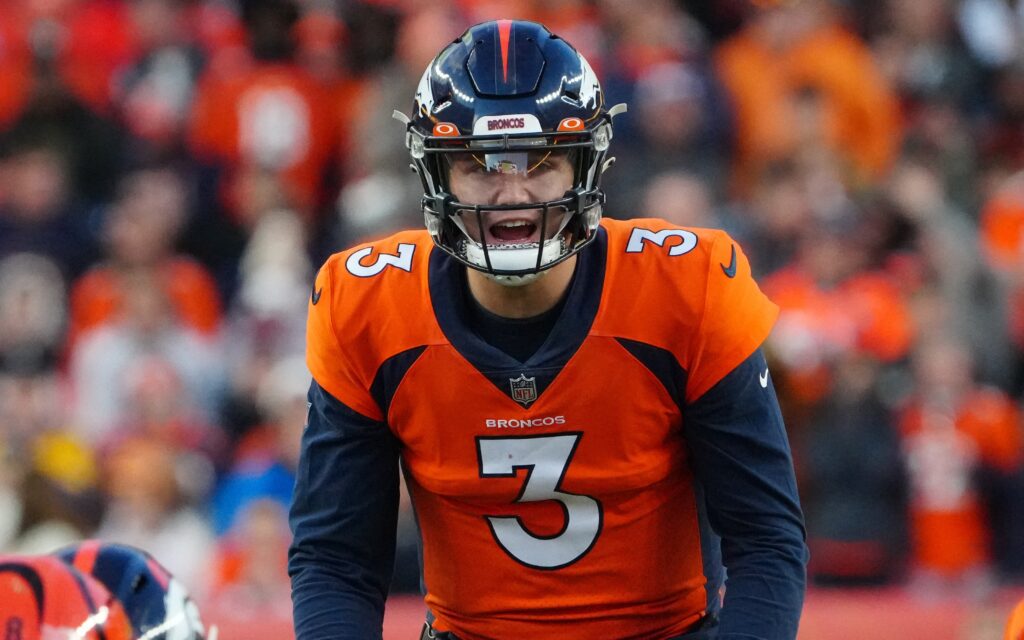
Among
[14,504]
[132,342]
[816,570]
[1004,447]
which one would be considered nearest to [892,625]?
[816,570]

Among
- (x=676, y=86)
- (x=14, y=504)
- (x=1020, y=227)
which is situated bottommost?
(x=14, y=504)

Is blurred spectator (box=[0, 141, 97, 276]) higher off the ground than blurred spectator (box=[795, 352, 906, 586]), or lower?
higher

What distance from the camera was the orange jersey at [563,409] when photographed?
120 inches

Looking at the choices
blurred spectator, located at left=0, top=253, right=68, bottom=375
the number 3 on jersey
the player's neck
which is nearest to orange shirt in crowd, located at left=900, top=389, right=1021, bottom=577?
the number 3 on jersey

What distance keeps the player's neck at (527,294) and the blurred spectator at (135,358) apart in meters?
4.52

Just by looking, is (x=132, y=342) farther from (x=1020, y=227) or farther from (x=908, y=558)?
(x=1020, y=227)

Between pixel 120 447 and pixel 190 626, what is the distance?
12.9 feet

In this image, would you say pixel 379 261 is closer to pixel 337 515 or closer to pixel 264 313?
pixel 337 515

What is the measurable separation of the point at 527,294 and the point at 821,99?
5167 millimetres

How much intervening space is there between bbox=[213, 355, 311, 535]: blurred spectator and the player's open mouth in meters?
3.65

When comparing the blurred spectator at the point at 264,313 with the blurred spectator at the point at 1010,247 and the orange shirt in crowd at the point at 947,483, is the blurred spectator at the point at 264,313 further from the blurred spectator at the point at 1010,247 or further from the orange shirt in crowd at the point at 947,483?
the blurred spectator at the point at 1010,247

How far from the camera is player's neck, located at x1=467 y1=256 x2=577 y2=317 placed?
3.11 meters

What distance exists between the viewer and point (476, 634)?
3.27 m

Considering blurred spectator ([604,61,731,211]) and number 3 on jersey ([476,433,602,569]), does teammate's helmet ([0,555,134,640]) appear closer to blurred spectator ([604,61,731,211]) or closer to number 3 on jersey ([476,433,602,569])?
number 3 on jersey ([476,433,602,569])
